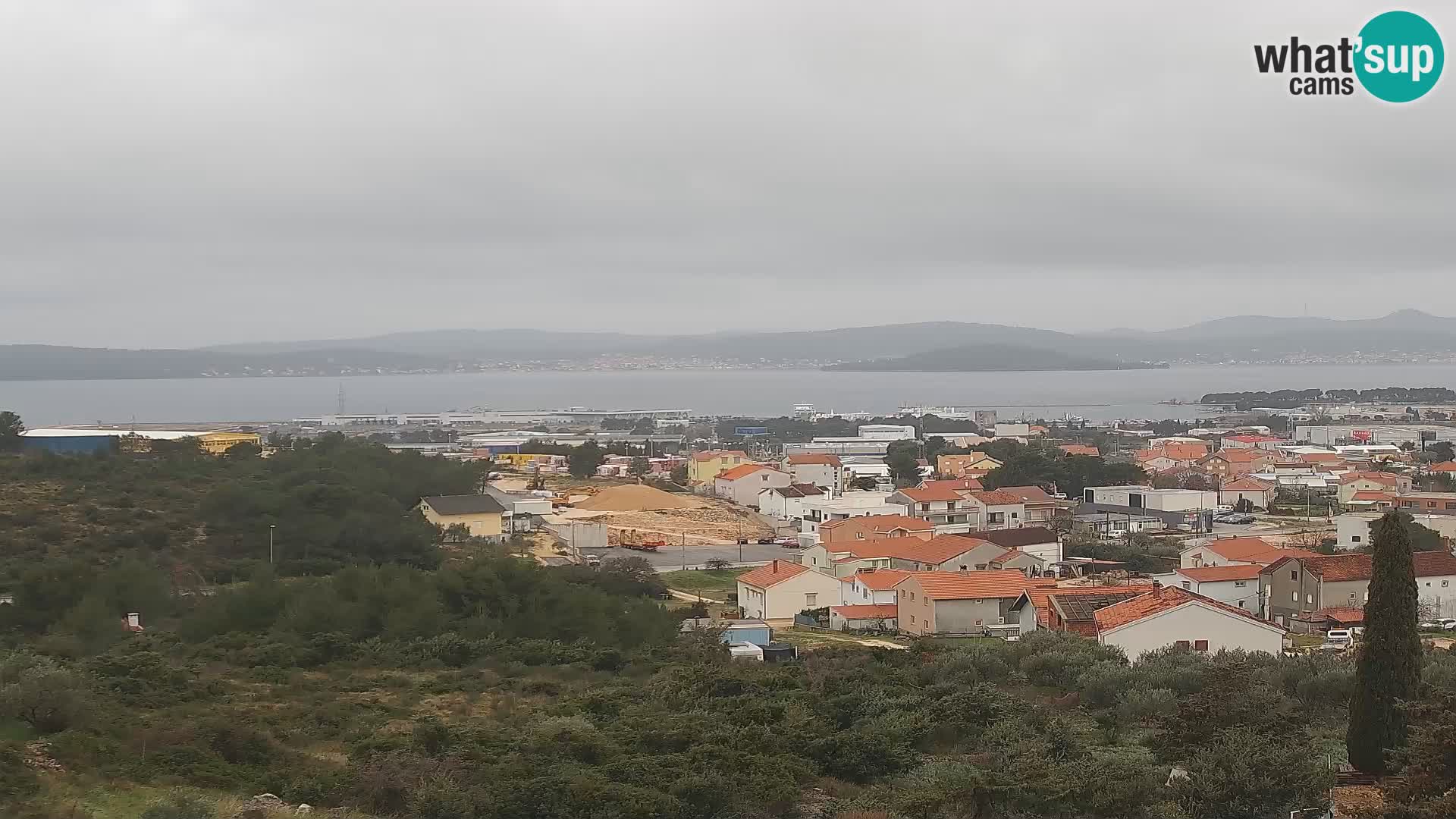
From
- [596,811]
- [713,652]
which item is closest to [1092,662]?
[713,652]

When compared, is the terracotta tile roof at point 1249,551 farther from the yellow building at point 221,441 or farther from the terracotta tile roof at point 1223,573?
the yellow building at point 221,441

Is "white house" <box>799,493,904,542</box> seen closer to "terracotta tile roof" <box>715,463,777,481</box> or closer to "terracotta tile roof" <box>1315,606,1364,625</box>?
"terracotta tile roof" <box>715,463,777,481</box>

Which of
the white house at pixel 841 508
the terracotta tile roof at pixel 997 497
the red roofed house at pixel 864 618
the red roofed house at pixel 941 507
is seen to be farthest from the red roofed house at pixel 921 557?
the terracotta tile roof at pixel 997 497

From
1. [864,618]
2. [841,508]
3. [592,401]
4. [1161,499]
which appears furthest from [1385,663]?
[592,401]

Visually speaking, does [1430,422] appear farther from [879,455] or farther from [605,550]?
[605,550]

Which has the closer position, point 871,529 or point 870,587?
point 870,587

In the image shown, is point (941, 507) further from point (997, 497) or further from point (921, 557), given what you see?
point (921, 557)
